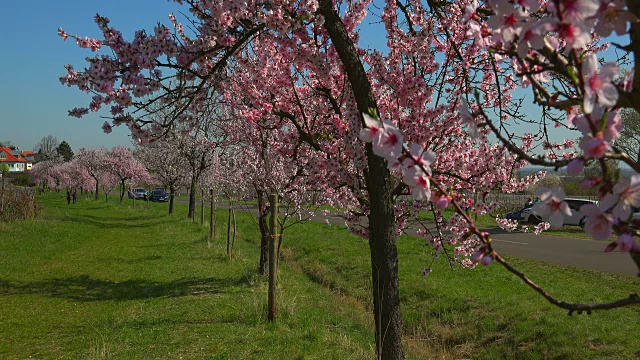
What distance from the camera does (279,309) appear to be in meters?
8.65

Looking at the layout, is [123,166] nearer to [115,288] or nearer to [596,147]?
[115,288]

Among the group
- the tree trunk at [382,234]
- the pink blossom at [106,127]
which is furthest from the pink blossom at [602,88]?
the pink blossom at [106,127]

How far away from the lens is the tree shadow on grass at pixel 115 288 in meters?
10.5

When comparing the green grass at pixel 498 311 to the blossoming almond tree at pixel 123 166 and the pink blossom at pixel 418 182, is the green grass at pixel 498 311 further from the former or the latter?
the blossoming almond tree at pixel 123 166

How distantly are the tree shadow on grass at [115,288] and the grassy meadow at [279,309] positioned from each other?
1.7 inches

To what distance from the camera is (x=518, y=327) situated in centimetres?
877

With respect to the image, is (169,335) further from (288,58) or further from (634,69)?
(634,69)

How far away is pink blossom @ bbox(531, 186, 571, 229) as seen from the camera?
4.29ft

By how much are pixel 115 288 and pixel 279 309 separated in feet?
15.9

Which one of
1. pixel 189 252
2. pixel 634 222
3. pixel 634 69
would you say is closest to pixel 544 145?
pixel 634 69

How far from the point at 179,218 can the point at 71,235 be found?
25.6ft

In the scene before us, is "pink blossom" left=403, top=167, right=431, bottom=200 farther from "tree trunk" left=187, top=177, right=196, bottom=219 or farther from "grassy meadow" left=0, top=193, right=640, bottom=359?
"tree trunk" left=187, top=177, right=196, bottom=219

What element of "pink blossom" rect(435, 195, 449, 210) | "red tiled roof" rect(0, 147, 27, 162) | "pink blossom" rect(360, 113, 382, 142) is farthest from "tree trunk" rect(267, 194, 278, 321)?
"red tiled roof" rect(0, 147, 27, 162)

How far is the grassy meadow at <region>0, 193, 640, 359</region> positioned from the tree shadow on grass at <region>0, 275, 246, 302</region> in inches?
1.7
